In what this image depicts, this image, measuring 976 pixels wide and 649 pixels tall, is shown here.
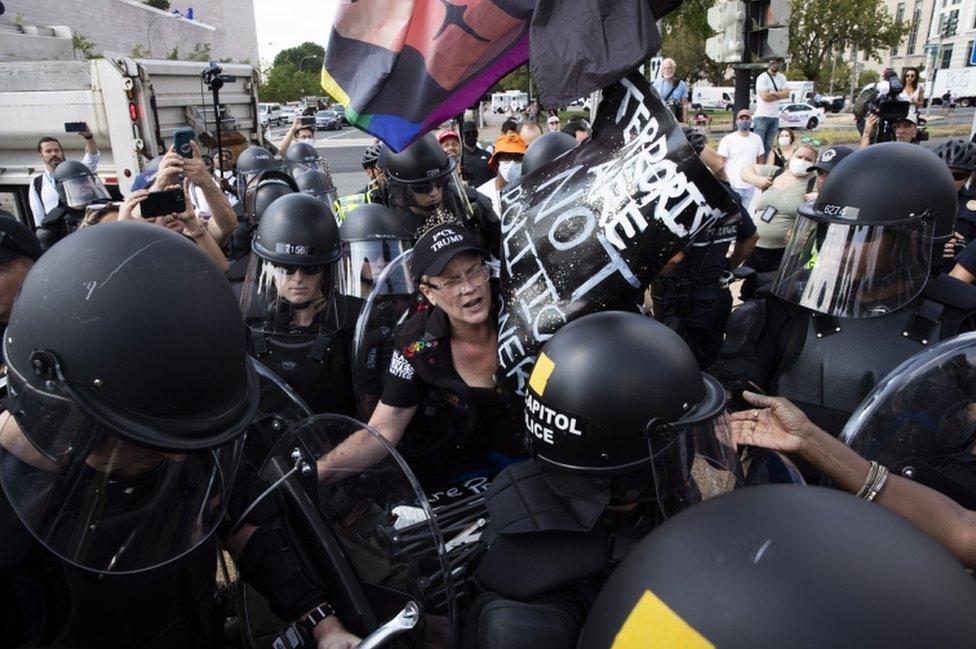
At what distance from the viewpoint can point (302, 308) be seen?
3.23m

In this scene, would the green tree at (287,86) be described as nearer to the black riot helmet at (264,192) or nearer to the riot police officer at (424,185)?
the black riot helmet at (264,192)

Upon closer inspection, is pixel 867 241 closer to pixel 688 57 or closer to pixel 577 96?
pixel 577 96

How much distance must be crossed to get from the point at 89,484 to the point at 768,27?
9327 mm

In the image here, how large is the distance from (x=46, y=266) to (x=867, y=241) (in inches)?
102

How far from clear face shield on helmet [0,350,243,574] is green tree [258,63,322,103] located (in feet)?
179

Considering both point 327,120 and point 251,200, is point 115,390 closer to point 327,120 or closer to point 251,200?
point 251,200

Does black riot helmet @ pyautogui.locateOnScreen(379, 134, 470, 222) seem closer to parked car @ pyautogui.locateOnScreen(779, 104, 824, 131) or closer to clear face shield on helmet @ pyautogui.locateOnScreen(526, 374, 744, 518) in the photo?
clear face shield on helmet @ pyautogui.locateOnScreen(526, 374, 744, 518)

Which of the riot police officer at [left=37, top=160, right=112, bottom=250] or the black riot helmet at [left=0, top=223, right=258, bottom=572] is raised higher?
the black riot helmet at [left=0, top=223, right=258, bottom=572]

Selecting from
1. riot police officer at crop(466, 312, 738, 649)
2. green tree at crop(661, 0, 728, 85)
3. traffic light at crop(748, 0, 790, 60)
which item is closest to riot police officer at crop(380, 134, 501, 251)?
riot police officer at crop(466, 312, 738, 649)

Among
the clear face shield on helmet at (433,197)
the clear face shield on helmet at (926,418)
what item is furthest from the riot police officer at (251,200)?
the clear face shield on helmet at (926,418)

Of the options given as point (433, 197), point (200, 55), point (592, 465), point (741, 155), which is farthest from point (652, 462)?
point (200, 55)

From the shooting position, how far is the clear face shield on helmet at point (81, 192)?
18.0 feet

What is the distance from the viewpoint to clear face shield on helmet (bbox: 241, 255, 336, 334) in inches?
126

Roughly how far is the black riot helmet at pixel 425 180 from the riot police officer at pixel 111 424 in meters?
2.93
